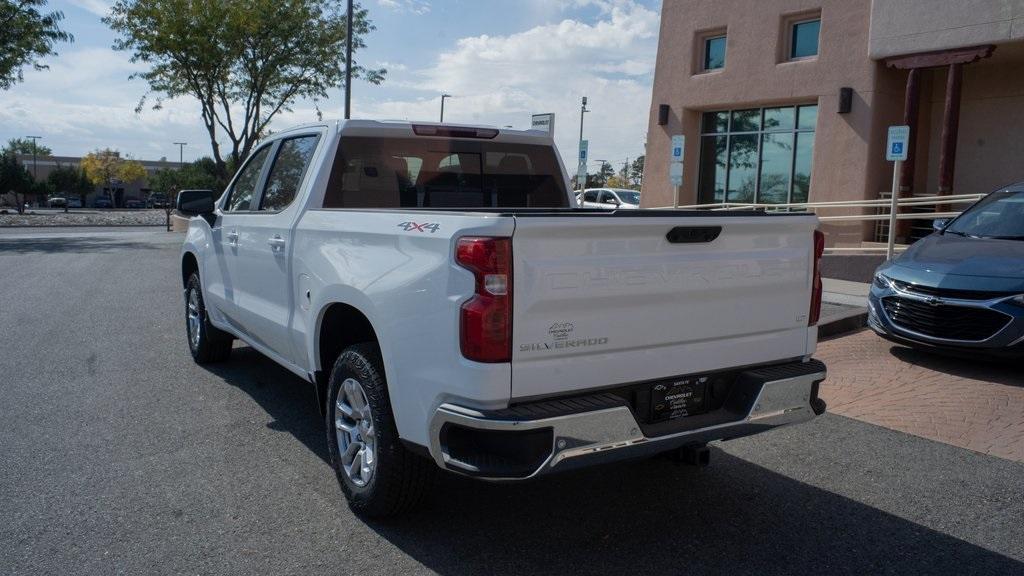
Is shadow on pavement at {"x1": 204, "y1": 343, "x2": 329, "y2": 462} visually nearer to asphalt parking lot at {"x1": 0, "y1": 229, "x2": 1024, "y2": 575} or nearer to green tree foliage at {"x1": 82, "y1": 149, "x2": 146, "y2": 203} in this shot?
asphalt parking lot at {"x1": 0, "y1": 229, "x2": 1024, "y2": 575}

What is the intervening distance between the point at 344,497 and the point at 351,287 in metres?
1.13

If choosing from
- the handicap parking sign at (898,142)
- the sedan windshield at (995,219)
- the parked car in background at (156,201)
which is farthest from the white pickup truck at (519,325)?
the parked car in background at (156,201)

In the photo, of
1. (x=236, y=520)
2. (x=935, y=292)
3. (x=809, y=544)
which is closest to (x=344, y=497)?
(x=236, y=520)

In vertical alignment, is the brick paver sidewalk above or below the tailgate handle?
below

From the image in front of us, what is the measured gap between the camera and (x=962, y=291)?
7.24 meters

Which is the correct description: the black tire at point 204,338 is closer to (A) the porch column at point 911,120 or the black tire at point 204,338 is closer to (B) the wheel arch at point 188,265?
(B) the wheel arch at point 188,265

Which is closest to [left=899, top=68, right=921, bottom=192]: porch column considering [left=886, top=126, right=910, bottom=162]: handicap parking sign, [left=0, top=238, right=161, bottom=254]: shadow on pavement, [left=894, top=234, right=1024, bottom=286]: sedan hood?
[left=886, top=126, right=910, bottom=162]: handicap parking sign

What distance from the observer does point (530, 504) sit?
14.2ft

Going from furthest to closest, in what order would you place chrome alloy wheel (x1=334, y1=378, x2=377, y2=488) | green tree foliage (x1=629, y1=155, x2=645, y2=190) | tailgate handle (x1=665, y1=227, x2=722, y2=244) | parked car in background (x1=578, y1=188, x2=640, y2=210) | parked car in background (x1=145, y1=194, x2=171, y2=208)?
parked car in background (x1=145, y1=194, x2=171, y2=208) < green tree foliage (x1=629, y1=155, x2=645, y2=190) < parked car in background (x1=578, y1=188, x2=640, y2=210) < chrome alloy wheel (x1=334, y1=378, x2=377, y2=488) < tailgate handle (x1=665, y1=227, x2=722, y2=244)

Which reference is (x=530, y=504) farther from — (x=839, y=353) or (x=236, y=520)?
(x=839, y=353)

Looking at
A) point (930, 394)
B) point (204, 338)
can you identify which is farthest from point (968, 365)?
point (204, 338)

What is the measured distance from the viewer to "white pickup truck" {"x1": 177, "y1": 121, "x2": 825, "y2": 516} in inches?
126

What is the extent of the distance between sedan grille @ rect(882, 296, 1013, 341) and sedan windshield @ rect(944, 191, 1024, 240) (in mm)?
1307

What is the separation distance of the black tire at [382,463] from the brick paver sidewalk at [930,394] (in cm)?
378
